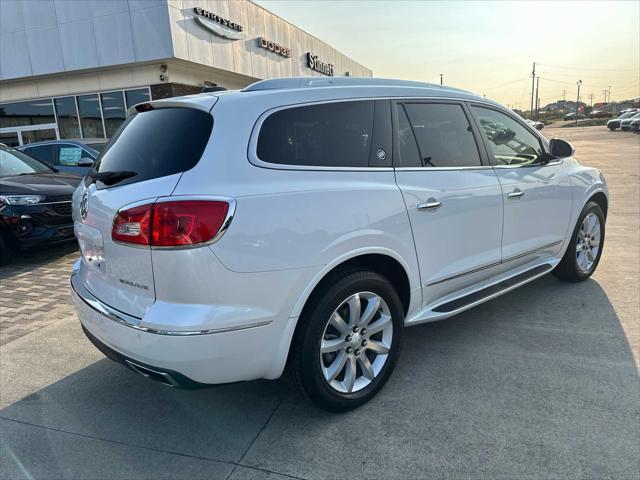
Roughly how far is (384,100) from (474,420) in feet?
6.32

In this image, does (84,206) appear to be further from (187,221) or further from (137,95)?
(137,95)

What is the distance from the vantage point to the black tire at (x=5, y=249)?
19.6 feet

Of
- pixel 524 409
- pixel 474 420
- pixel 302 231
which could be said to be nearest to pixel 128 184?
pixel 302 231

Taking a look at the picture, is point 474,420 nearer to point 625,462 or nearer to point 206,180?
point 625,462

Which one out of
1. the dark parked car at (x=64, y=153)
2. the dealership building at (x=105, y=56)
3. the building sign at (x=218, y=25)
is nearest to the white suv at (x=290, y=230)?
the dark parked car at (x=64, y=153)

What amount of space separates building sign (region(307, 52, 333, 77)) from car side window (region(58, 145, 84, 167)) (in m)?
18.3

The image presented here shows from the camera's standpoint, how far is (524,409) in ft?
8.87

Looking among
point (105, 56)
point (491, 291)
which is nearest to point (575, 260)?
point (491, 291)

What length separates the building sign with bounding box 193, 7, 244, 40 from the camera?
15.9 meters

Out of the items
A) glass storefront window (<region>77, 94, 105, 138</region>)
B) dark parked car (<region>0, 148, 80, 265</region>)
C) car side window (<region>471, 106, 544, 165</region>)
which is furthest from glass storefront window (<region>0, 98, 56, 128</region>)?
car side window (<region>471, 106, 544, 165</region>)

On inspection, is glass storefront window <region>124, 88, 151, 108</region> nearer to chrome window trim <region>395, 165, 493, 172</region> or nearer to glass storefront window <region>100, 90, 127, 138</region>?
glass storefront window <region>100, 90, 127, 138</region>

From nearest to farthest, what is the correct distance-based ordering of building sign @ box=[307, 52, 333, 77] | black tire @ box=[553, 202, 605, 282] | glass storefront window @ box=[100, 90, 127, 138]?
black tire @ box=[553, 202, 605, 282] → glass storefront window @ box=[100, 90, 127, 138] → building sign @ box=[307, 52, 333, 77]

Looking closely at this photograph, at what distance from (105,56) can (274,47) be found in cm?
794

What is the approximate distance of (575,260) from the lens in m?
4.48
